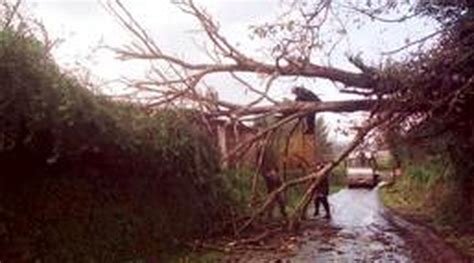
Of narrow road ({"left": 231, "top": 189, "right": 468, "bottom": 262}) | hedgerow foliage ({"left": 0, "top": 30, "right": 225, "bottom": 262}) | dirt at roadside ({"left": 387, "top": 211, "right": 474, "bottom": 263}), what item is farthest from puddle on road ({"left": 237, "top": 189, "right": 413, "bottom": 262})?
hedgerow foliage ({"left": 0, "top": 30, "right": 225, "bottom": 262})

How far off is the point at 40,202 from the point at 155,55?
24.4ft

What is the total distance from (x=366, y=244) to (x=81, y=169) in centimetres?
741

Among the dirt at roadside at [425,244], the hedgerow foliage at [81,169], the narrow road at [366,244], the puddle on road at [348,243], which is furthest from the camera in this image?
the puddle on road at [348,243]

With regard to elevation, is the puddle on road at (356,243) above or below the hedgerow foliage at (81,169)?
below

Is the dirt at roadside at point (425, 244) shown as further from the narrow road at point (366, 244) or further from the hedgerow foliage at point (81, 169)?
the hedgerow foliage at point (81, 169)

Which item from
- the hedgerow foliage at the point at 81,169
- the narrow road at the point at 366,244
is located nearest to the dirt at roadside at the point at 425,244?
the narrow road at the point at 366,244

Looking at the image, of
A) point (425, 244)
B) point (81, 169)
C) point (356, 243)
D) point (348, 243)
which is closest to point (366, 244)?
point (356, 243)

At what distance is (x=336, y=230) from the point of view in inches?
903

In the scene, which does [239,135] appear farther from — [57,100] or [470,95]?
[57,100]

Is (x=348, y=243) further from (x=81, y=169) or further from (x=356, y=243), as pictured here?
(x=81, y=169)

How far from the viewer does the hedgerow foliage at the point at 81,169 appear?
42.7 feet

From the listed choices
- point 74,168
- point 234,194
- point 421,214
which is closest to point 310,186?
point 234,194

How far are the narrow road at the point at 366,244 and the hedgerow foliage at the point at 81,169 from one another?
8.23 ft

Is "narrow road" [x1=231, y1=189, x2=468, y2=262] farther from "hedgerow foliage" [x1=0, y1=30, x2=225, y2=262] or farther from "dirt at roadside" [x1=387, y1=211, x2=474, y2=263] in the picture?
"hedgerow foliage" [x1=0, y1=30, x2=225, y2=262]
